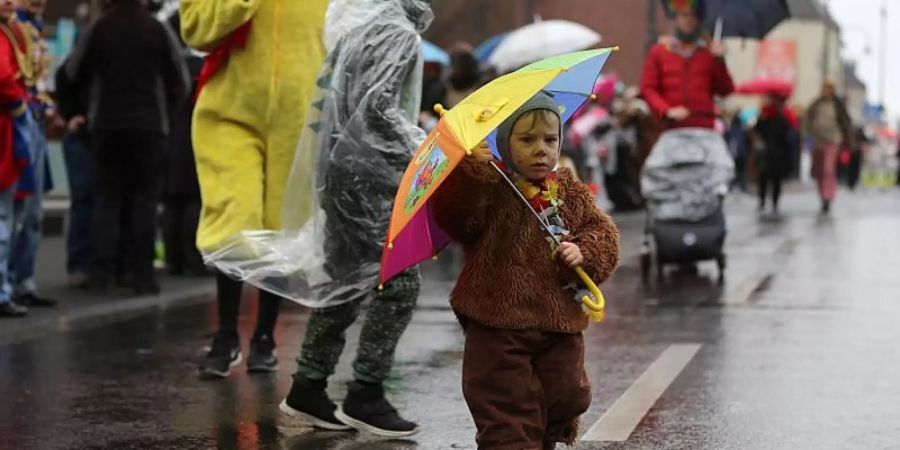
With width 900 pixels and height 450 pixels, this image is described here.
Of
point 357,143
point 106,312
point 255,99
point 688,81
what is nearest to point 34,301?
point 106,312

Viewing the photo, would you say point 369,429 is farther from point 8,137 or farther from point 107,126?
point 107,126

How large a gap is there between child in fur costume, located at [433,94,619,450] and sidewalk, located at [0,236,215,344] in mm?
4926

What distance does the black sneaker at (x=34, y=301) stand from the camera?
35.2 ft

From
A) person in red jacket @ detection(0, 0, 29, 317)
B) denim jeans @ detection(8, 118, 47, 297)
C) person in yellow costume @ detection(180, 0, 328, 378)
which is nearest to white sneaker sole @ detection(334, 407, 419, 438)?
person in yellow costume @ detection(180, 0, 328, 378)

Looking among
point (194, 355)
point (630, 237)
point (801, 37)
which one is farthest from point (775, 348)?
point (801, 37)

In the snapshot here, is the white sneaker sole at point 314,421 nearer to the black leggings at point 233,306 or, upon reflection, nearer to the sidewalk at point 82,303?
the black leggings at point 233,306

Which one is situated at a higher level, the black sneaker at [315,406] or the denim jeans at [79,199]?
the black sneaker at [315,406]

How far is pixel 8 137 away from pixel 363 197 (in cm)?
434

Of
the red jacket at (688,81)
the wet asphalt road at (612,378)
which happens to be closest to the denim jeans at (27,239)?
the wet asphalt road at (612,378)

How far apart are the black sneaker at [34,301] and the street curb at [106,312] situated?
0.24 metres

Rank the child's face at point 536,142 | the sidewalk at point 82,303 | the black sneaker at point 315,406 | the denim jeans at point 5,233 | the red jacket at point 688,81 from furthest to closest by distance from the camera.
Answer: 1. the red jacket at point 688,81
2. the denim jeans at point 5,233
3. the sidewalk at point 82,303
4. the black sneaker at point 315,406
5. the child's face at point 536,142

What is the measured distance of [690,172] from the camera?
12.2 meters

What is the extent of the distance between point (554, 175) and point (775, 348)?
3.84 metres

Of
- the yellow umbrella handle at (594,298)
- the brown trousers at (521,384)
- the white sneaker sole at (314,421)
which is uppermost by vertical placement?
the yellow umbrella handle at (594,298)
